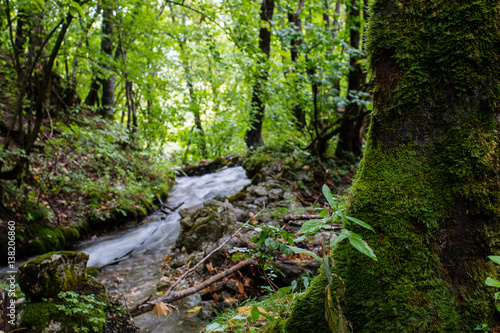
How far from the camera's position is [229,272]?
298cm

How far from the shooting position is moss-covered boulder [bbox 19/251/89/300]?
2.38 metres

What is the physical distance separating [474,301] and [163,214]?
810 centimetres

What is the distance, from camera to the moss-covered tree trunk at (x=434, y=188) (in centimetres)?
131

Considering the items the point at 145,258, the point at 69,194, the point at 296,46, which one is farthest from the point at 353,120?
the point at 69,194

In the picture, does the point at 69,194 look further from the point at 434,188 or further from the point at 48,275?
the point at 434,188

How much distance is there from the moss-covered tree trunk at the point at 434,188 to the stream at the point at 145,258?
2.15m

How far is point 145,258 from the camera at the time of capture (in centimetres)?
558

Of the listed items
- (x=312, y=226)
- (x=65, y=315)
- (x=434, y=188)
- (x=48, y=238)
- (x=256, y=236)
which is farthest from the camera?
(x=48, y=238)

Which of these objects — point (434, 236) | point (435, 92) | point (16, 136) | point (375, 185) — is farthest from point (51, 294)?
point (16, 136)

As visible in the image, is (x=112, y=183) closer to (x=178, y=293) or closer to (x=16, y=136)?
(x=16, y=136)

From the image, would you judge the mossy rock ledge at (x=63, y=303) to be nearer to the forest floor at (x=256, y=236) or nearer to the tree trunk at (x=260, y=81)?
the forest floor at (x=256, y=236)

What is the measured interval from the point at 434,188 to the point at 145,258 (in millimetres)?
5453

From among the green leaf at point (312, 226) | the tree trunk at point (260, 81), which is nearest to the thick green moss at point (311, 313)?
the green leaf at point (312, 226)

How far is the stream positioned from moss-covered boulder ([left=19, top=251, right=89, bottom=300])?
0.95 metres
